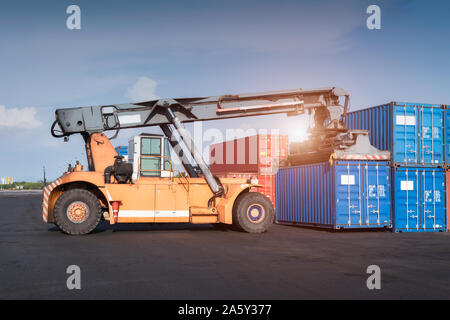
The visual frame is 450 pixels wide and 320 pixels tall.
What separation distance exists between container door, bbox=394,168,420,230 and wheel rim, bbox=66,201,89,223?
10.6 metres

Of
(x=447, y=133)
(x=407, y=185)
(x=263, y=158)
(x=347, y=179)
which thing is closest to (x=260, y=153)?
(x=263, y=158)

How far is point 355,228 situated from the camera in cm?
1681

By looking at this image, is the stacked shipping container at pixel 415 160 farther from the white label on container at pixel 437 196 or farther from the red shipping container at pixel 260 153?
the red shipping container at pixel 260 153

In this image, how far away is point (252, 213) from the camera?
14805 mm

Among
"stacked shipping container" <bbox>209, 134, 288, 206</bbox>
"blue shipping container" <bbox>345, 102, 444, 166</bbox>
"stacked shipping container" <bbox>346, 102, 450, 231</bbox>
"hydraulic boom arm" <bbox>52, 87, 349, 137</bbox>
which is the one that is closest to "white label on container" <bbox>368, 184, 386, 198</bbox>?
"stacked shipping container" <bbox>346, 102, 450, 231</bbox>

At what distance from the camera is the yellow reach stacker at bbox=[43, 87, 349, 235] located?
14.1 metres

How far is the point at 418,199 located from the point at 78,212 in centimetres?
1178

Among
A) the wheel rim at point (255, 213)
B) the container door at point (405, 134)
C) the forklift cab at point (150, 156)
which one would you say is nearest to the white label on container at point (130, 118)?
the forklift cab at point (150, 156)

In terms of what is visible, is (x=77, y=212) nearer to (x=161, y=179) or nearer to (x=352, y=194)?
(x=161, y=179)

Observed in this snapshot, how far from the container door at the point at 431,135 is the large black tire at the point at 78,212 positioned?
1159 centimetres

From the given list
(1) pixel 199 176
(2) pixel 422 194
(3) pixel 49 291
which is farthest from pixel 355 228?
(3) pixel 49 291

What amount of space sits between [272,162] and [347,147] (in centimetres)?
708

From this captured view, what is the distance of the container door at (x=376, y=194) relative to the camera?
16.2 metres
